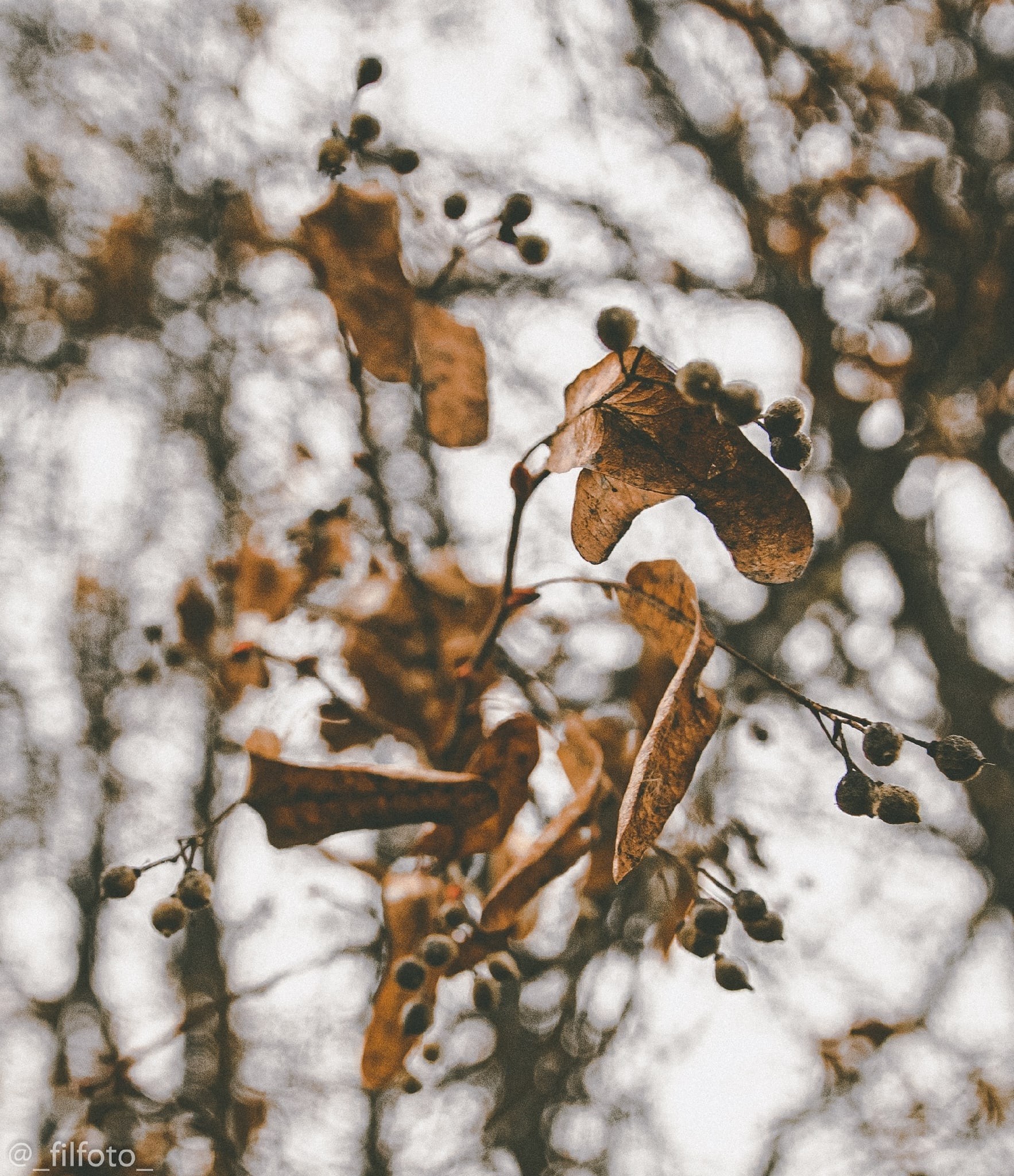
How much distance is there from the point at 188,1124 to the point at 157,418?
8.38 ft

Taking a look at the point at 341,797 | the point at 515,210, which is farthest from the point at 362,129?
the point at 341,797

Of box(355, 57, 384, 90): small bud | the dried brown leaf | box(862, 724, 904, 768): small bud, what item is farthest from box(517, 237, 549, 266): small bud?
box(862, 724, 904, 768): small bud

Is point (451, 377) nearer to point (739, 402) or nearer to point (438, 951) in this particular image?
point (739, 402)

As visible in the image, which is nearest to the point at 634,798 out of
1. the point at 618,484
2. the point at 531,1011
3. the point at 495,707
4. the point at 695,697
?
the point at 695,697

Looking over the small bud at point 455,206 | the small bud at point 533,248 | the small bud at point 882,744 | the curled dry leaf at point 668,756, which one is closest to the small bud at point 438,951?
the curled dry leaf at point 668,756

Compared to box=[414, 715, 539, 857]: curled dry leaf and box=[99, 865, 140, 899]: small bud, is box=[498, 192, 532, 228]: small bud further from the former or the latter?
box=[99, 865, 140, 899]: small bud

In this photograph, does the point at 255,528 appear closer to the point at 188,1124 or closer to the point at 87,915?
the point at 188,1124

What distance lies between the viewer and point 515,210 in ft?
3.40

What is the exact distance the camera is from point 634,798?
58 cm

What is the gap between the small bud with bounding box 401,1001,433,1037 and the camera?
37.7 inches

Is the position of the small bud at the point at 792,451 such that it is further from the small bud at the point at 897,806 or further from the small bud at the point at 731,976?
the small bud at the point at 731,976

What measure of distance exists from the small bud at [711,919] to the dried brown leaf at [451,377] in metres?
0.62

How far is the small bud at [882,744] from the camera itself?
68cm

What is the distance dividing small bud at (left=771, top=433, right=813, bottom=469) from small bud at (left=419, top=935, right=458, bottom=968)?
700 mm
